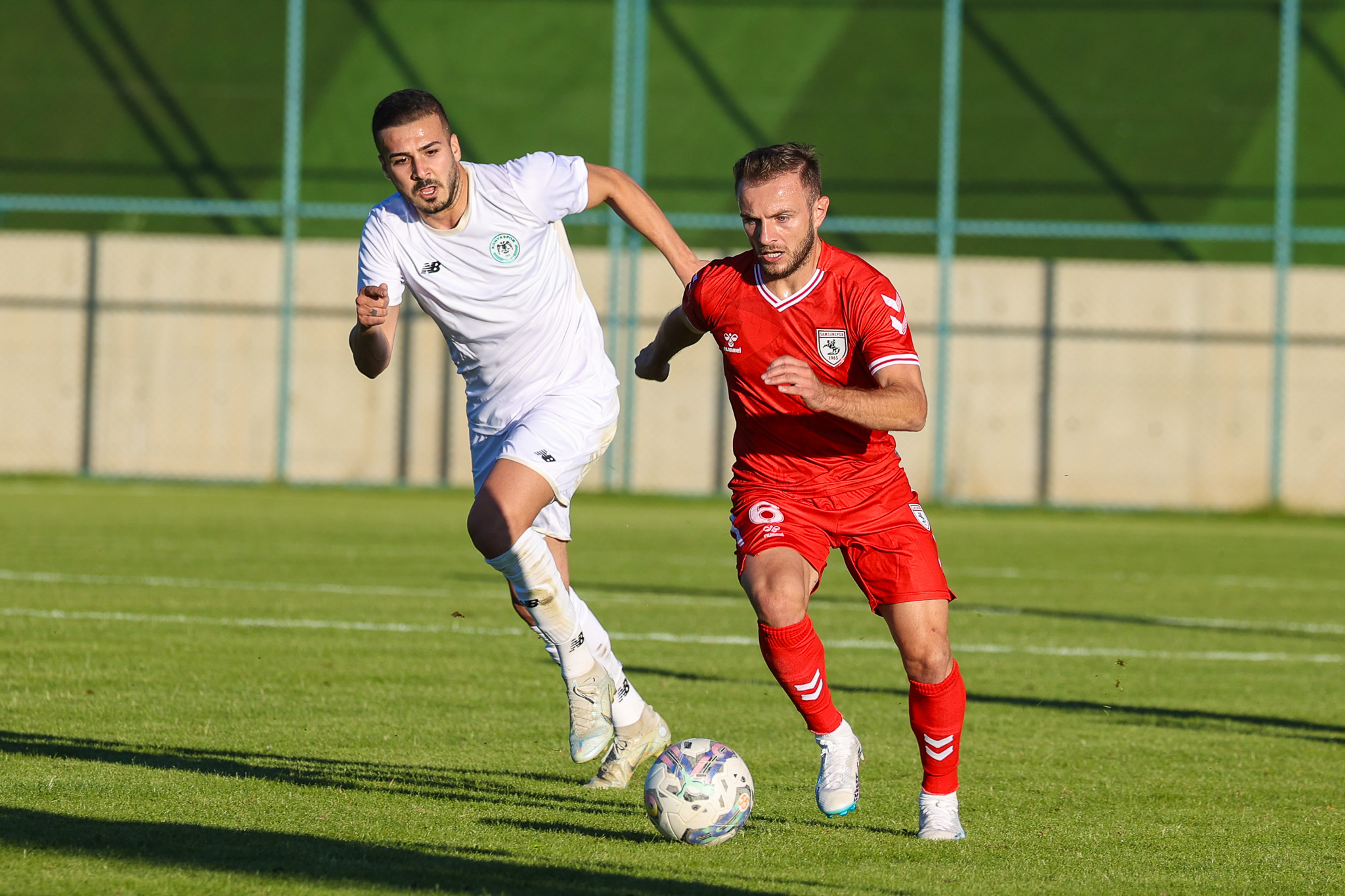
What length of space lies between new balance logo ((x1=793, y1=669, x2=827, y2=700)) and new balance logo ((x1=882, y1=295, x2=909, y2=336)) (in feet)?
3.41

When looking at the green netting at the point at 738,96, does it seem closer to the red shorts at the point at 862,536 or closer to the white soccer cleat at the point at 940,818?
the red shorts at the point at 862,536

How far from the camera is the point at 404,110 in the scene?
17.4 feet

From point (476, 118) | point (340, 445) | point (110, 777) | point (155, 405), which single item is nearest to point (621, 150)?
point (476, 118)

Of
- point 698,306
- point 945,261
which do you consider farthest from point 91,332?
point 698,306

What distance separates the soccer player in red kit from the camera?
4.84 m

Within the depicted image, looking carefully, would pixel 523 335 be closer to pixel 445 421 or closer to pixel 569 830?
pixel 569 830

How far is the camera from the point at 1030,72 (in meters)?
21.9

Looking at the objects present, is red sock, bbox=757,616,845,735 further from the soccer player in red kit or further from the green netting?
the green netting

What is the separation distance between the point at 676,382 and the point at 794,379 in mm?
15041

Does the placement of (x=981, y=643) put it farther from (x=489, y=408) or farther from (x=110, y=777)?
(x=110, y=777)

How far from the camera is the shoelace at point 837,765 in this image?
15.9 ft

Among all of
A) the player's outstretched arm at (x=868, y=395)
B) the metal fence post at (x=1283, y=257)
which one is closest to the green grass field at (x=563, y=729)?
the player's outstretched arm at (x=868, y=395)

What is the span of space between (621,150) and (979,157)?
16.1ft

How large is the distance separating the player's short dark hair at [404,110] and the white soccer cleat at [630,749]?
6.76ft
